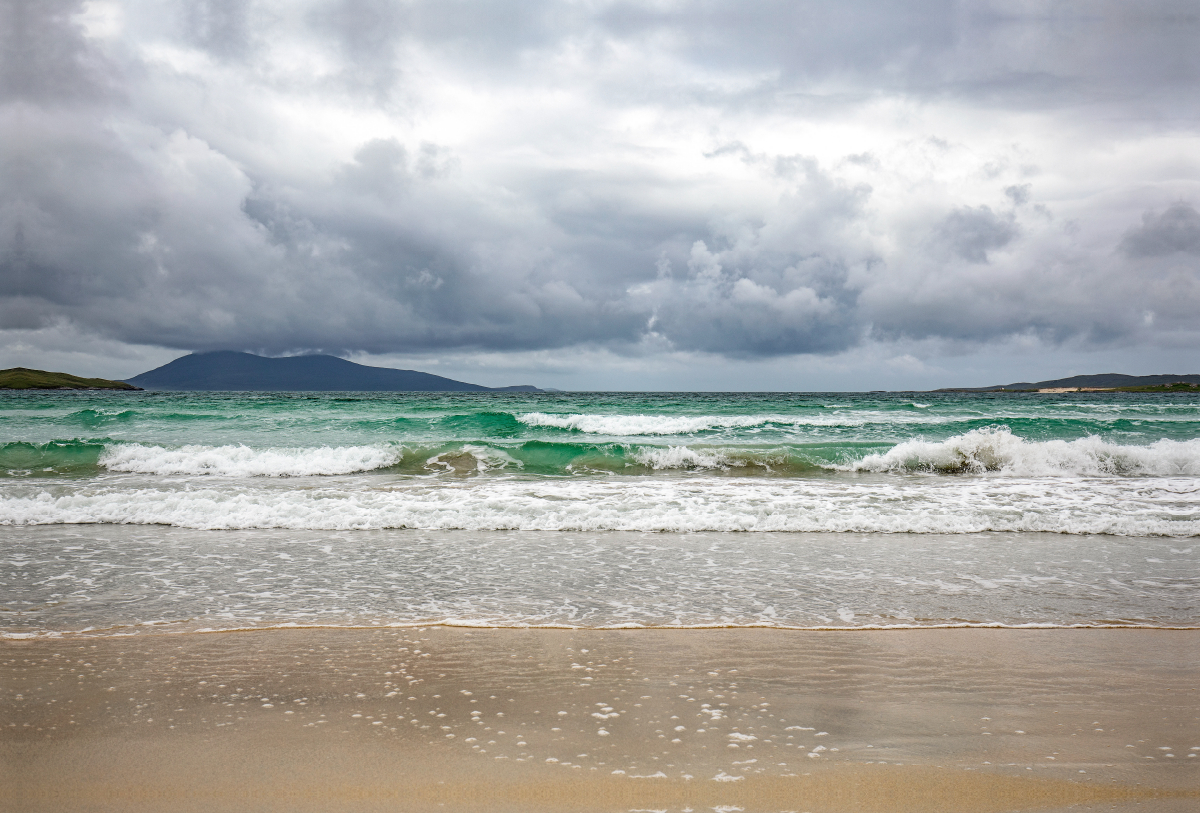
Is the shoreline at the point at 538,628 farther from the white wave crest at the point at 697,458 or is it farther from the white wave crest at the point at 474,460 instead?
the white wave crest at the point at 697,458

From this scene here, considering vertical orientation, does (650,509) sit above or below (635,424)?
below

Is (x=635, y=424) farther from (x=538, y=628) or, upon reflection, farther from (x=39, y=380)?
(x=39, y=380)

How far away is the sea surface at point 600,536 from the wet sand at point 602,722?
712 mm

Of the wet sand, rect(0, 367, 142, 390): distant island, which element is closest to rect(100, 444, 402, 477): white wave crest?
the wet sand

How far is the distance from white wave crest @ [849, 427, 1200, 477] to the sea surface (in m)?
0.05

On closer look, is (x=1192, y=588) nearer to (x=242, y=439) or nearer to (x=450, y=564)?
(x=450, y=564)

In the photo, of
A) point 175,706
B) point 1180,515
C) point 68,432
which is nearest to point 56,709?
point 175,706

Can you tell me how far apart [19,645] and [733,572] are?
5.96m

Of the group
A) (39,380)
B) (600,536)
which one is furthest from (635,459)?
(39,380)

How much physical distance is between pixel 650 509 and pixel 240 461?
11.0 m

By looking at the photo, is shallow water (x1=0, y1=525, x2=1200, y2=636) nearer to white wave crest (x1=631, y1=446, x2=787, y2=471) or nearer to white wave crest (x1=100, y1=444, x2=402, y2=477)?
white wave crest (x1=100, y1=444, x2=402, y2=477)

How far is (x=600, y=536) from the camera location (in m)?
8.90

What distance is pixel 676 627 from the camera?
17.1 ft

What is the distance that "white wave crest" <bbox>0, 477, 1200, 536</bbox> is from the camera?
935cm
